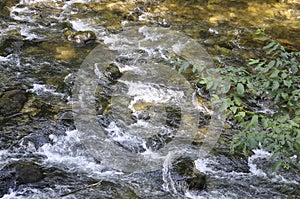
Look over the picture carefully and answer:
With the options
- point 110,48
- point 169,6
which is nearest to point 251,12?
point 169,6

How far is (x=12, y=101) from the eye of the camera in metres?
5.69

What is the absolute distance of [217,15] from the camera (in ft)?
30.3

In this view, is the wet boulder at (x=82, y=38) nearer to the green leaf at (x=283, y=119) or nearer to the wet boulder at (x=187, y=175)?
the wet boulder at (x=187, y=175)

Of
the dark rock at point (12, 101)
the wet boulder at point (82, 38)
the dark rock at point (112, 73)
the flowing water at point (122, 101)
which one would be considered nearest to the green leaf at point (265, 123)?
the flowing water at point (122, 101)

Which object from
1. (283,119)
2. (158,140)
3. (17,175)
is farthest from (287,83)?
(17,175)

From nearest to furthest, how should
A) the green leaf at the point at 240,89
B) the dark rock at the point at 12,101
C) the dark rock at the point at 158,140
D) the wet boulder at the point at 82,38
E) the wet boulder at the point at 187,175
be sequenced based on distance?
1. the green leaf at the point at 240,89
2. the wet boulder at the point at 187,175
3. the dark rock at the point at 158,140
4. the dark rock at the point at 12,101
5. the wet boulder at the point at 82,38

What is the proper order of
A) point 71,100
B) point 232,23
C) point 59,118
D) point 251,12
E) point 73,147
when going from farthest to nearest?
1. point 251,12
2. point 232,23
3. point 71,100
4. point 59,118
5. point 73,147

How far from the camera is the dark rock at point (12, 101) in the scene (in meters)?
5.52

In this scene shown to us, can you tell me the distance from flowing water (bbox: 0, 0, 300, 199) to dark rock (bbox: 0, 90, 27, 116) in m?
0.02

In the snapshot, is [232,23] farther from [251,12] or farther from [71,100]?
[71,100]

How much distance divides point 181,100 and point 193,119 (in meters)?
0.53

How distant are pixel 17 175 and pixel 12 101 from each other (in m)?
1.68

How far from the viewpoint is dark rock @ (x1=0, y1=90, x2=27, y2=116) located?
5523 millimetres

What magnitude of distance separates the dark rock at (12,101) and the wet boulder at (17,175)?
1.19 metres
